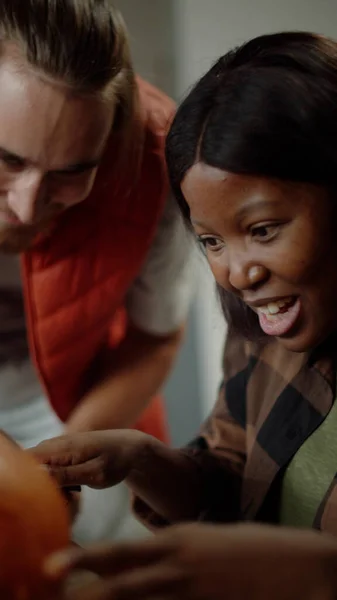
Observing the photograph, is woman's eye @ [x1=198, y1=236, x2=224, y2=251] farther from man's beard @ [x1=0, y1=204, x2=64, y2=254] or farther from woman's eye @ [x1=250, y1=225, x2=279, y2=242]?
man's beard @ [x1=0, y1=204, x2=64, y2=254]

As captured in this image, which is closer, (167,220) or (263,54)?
(263,54)

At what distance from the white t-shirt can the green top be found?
19 cm

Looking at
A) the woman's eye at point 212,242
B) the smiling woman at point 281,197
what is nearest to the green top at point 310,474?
the smiling woman at point 281,197

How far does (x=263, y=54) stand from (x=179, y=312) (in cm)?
30

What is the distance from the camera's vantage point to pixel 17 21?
0.44 m

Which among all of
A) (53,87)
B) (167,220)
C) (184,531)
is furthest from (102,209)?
(184,531)

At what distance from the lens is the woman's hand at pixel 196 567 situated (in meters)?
0.26

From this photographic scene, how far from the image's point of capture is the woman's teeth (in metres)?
0.39

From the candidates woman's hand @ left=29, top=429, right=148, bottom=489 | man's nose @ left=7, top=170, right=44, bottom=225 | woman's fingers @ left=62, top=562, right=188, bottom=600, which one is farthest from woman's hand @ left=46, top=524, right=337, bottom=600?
man's nose @ left=7, top=170, right=44, bottom=225

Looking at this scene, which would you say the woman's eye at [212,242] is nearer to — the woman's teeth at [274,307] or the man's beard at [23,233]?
the woman's teeth at [274,307]

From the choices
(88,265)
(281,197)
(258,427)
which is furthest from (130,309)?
(281,197)

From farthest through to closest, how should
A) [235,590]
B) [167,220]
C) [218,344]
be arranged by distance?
[218,344] < [167,220] < [235,590]

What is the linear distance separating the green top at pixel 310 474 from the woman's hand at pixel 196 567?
0.15 m

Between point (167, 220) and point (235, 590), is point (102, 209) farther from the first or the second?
point (235, 590)
